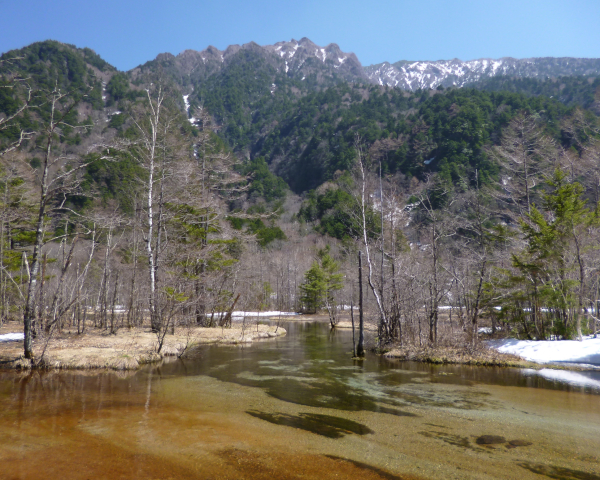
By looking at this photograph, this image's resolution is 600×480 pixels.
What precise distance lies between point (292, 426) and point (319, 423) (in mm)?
586

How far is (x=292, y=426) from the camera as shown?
7301 mm

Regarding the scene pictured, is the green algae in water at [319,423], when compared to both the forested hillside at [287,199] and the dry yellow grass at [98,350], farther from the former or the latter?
the forested hillside at [287,199]

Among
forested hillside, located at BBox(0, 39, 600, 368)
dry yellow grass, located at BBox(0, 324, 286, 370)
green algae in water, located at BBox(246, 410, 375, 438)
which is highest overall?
forested hillside, located at BBox(0, 39, 600, 368)

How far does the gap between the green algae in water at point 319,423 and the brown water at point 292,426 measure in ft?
0.07

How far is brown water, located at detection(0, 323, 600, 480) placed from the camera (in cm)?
544

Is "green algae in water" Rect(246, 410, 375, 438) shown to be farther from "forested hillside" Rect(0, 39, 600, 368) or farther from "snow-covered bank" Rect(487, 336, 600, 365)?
"snow-covered bank" Rect(487, 336, 600, 365)

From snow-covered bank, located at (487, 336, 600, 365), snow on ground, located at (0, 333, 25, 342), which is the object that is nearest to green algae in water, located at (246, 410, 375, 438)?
snow-covered bank, located at (487, 336, 600, 365)

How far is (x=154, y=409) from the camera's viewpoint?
8.09 metres

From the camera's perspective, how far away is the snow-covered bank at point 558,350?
14.8 metres

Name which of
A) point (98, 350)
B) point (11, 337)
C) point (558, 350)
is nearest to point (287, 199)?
point (11, 337)

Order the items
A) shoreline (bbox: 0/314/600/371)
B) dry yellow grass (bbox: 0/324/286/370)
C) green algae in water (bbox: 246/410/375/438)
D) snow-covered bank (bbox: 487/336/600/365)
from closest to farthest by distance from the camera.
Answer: green algae in water (bbox: 246/410/375/438) < dry yellow grass (bbox: 0/324/286/370) < shoreline (bbox: 0/314/600/371) < snow-covered bank (bbox: 487/336/600/365)

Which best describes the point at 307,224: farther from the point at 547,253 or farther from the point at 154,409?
the point at 154,409

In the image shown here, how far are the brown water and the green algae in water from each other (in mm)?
22

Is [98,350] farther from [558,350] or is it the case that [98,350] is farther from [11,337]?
[558,350]
